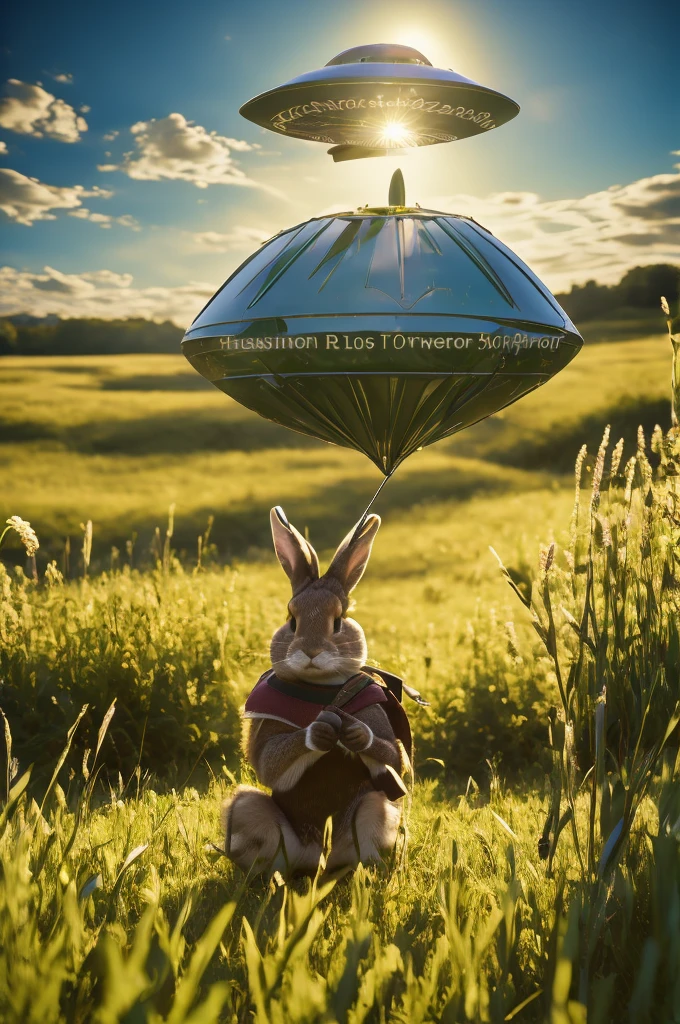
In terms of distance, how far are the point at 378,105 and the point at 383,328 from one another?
39.7 inches

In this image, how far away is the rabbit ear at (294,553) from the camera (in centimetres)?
340

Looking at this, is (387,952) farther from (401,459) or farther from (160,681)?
(160,681)

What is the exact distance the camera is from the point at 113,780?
15.9 feet

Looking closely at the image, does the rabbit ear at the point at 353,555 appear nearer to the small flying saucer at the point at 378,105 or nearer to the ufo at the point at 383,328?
the ufo at the point at 383,328

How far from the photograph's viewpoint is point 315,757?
314 centimetres

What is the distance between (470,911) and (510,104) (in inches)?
109

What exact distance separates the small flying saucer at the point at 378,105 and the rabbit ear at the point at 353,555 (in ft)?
4.94

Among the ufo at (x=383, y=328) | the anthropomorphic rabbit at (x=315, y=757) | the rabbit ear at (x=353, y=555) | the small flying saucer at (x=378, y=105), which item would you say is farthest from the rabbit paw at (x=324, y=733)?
the small flying saucer at (x=378, y=105)

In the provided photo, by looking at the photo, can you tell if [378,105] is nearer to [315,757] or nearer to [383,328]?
[383,328]

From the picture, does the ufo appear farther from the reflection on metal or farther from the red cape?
the red cape

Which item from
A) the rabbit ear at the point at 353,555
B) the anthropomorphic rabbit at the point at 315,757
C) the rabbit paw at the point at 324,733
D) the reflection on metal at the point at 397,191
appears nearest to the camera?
the rabbit paw at the point at 324,733

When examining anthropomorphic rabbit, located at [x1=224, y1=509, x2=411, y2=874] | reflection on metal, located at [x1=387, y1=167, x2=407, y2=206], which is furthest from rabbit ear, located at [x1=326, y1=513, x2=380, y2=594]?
reflection on metal, located at [x1=387, y1=167, x2=407, y2=206]

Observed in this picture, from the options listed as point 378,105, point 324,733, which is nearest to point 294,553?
point 324,733

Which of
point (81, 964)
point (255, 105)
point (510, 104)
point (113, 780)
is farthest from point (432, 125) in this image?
point (113, 780)
